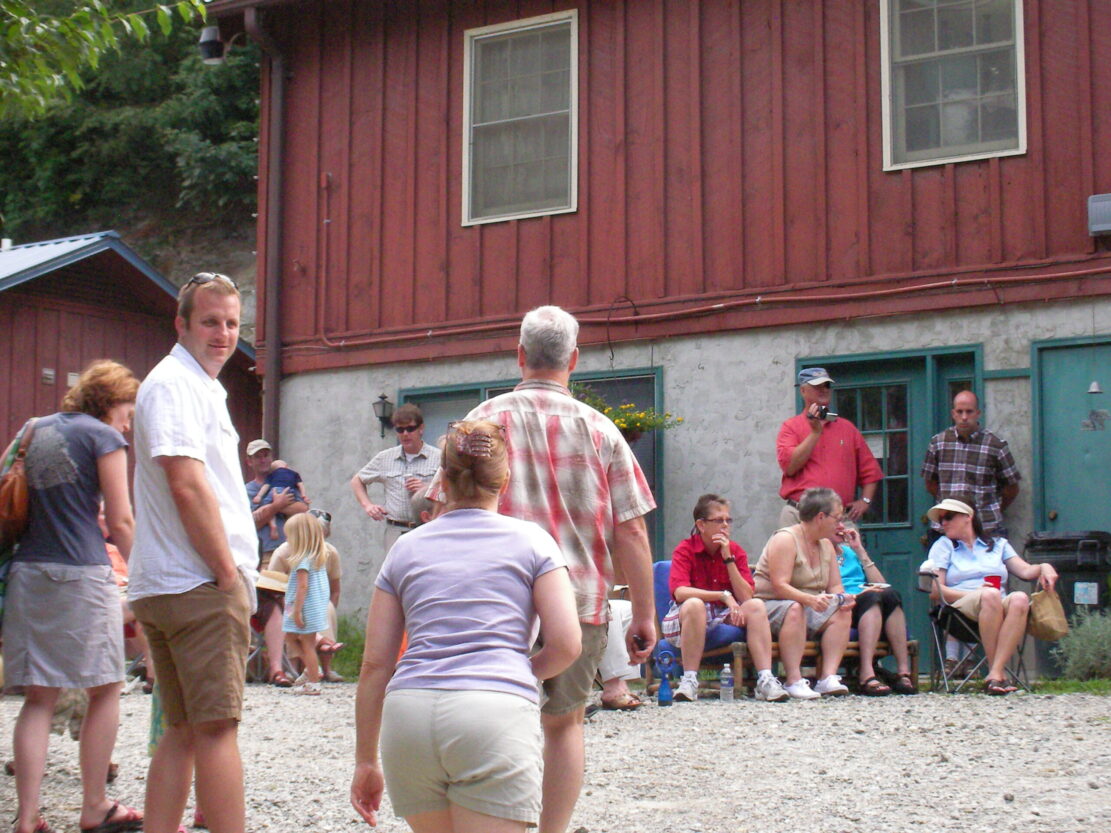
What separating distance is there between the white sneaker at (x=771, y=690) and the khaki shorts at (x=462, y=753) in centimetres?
563

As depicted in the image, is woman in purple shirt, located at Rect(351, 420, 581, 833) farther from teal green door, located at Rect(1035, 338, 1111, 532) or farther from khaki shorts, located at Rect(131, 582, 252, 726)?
teal green door, located at Rect(1035, 338, 1111, 532)

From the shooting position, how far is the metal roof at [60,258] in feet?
51.5

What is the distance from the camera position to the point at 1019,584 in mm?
10211

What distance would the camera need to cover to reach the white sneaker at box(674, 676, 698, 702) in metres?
9.07

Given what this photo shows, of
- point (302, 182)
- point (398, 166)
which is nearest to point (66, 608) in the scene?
point (398, 166)

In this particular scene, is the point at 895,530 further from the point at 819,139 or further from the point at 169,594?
the point at 169,594

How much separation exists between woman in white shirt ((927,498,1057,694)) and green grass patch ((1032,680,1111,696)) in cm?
32

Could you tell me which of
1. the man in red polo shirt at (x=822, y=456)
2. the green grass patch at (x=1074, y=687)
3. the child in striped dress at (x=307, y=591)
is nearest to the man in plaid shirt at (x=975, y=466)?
the man in red polo shirt at (x=822, y=456)

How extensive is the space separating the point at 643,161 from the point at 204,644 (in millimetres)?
8640

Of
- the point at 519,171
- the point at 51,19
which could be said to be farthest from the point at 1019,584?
the point at 51,19

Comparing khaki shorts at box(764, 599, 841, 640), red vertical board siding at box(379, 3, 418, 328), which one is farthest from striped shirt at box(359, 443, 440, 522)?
khaki shorts at box(764, 599, 841, 640)

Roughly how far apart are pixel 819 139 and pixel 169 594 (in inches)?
327

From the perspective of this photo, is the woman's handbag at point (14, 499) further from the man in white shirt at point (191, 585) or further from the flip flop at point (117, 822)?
the flip flop at point (117, 822)

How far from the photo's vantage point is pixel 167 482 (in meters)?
4.29
